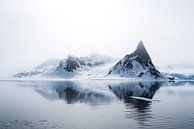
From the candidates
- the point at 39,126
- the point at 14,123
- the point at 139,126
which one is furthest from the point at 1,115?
the point at 139,126

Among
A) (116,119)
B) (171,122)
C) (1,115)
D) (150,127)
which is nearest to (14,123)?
(1,115)

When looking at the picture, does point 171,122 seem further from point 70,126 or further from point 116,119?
point 70,126

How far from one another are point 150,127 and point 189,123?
34.8 feet

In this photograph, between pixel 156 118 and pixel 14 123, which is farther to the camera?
pixel 156 118

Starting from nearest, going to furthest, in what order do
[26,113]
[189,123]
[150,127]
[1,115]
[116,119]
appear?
Result: [150,127] < [189,123] < [116,119] < [1,115] < [26,113]

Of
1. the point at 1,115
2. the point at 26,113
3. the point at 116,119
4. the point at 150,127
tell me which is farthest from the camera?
the point at 26,113

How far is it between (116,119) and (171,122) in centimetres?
1268

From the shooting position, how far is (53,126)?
60562 mm

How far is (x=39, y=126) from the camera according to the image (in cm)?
6016

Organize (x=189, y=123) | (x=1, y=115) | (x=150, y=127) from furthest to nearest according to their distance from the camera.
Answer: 1. (x=1, y=115)
2. (x=189, y=123)
3. (x=150, y=127)

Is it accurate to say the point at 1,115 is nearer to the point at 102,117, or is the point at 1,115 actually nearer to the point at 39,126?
the point at 39,126

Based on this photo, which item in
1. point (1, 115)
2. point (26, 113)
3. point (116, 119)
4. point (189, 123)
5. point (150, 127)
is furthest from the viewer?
point (26, 113)

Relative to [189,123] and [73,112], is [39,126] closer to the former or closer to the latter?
[73,112]

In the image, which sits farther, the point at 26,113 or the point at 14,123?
the point at 26,113
